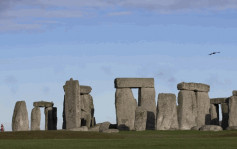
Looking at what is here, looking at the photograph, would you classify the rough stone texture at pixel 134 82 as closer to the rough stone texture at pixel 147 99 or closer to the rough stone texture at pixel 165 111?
the rough stone texture at pixel 147 99

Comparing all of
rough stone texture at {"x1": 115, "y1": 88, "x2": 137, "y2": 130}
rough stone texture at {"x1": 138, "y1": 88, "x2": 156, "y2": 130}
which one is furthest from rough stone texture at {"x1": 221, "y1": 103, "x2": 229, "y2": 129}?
rough stone texture at {"x1": 115, "y1": 88, "x2": 137, "y2": 130}

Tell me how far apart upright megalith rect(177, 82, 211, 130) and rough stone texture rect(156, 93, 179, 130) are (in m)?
1.86

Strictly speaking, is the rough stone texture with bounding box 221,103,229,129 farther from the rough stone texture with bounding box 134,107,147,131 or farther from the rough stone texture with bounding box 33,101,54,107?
the rough stone texture with bounding box 33,101,54,107

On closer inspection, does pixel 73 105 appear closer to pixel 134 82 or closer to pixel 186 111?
pixel 134 82

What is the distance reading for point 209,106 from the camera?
146ft

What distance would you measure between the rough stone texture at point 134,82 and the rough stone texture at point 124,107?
0.33 metres

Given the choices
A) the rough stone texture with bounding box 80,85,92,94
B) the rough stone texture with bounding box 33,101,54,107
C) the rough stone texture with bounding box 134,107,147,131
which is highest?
the rough stone texture with bounding box 80,85,92,94

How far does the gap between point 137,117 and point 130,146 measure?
51.8 feet

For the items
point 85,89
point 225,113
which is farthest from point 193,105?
point 85,89

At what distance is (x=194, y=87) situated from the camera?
1662 inches

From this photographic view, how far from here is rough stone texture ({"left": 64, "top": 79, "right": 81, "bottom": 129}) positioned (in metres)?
39.1

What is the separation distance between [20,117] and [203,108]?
11805 millimetres

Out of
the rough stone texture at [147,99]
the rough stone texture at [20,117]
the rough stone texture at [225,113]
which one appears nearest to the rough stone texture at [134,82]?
the rough stone texture at [147,99]

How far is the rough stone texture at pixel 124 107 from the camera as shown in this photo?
41312mm
